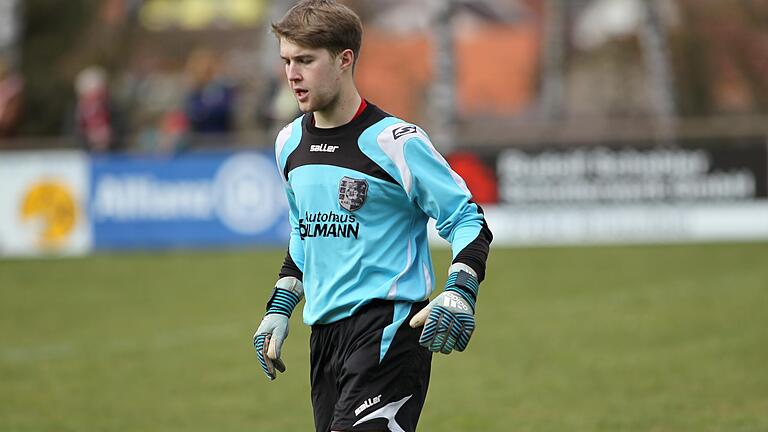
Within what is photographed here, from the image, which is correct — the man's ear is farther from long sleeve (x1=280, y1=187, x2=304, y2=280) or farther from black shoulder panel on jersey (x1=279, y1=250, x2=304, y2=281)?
black shoulder panel on jersey (x1=279, y1=250, x2=304, y2=281)

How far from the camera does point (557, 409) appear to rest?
27.7 feet

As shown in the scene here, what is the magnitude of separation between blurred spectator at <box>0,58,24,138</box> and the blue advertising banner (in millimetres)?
2999

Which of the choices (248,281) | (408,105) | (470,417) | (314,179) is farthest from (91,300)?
(408,105)

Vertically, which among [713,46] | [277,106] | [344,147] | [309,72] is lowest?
[344,147]

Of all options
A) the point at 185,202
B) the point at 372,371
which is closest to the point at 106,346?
the point at 372,371

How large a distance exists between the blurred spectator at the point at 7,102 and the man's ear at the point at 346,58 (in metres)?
17.6

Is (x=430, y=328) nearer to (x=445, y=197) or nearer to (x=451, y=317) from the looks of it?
(x=451, y=317)

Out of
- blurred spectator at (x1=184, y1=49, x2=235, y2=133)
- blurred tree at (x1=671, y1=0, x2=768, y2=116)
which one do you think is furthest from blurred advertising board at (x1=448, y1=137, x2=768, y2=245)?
blurred tree at (x1=671, y1=0, x2=768, y2=116)

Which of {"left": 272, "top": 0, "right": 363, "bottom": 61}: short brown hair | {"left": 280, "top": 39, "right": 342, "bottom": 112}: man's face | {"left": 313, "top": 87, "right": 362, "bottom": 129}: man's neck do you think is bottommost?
{"left": 313, "top": 87, "right": 362, "bottom": 129}: man's neck

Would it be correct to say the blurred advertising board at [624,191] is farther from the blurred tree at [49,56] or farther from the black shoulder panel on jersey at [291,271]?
the blurred tree at [49,56]

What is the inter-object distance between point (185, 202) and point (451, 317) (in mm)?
15075

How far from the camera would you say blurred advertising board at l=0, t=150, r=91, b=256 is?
1912 cm

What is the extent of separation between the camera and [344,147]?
4.89m

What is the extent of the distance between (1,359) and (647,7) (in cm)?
2012
